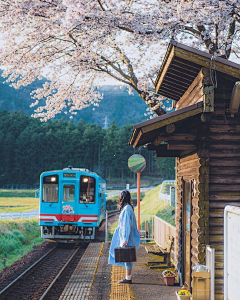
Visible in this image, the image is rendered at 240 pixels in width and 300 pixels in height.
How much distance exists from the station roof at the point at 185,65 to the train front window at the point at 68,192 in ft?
28.9

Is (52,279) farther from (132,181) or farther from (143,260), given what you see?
(132,181)

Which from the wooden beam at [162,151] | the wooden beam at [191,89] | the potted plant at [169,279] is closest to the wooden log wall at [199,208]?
the potted plant at [169,279]

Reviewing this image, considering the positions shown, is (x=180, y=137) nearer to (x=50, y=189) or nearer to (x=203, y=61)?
(x=203, y=61)

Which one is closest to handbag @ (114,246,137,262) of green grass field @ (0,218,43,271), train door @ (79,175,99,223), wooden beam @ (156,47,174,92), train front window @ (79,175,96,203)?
wooden beam @ (156,47,174,92)

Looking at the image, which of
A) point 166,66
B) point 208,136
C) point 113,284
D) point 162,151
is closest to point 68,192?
point 162,151

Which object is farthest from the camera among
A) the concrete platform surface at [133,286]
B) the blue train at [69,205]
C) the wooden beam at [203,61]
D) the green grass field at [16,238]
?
the blue train at [69,205]

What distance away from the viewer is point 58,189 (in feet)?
52.4

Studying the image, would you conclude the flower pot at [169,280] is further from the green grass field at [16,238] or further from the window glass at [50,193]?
the window glass at [50,193]

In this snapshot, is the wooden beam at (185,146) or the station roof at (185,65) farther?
the wooden beam at (185,146)

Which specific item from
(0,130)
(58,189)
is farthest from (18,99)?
(58,189)

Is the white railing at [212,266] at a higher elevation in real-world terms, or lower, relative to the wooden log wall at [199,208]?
lower

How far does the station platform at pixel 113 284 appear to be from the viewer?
262 inches

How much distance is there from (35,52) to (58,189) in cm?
607

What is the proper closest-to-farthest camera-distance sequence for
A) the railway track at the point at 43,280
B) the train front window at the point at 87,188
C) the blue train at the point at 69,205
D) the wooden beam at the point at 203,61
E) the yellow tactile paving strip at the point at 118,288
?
the wooden beam at the point at 203,61
the yellow tactile paving strip at the point at 118,288
the railway track at the point at 43,280
the blue train at the point at 69,205
the train front window at the point at 87,188
